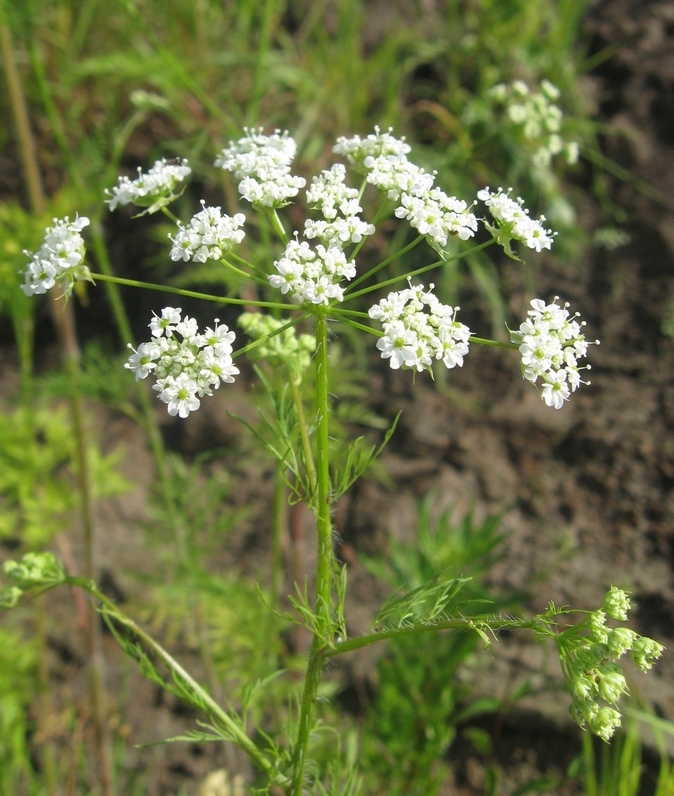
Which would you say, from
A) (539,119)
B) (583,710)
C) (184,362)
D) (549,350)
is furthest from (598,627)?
(539,119)

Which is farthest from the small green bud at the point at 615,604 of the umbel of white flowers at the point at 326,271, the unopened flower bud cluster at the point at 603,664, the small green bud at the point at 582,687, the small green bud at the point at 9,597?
the small green bud at the point at 9,597

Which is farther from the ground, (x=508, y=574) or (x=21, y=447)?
(x=21, y=447)

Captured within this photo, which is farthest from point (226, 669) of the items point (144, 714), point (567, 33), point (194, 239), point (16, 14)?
point (567, 33)

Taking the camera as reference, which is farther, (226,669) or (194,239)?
(226,669)

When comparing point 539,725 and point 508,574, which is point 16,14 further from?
point 539,725

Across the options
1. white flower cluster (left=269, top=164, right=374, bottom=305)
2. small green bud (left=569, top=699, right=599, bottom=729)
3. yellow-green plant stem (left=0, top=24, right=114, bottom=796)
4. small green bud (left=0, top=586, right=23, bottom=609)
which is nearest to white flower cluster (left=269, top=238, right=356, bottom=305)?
white flower cluster (left=269, top=164, right=374, bottom=305)

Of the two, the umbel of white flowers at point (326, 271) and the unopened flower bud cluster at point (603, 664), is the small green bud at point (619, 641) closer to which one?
the unopened flower bud cluster at point (603, 664)
